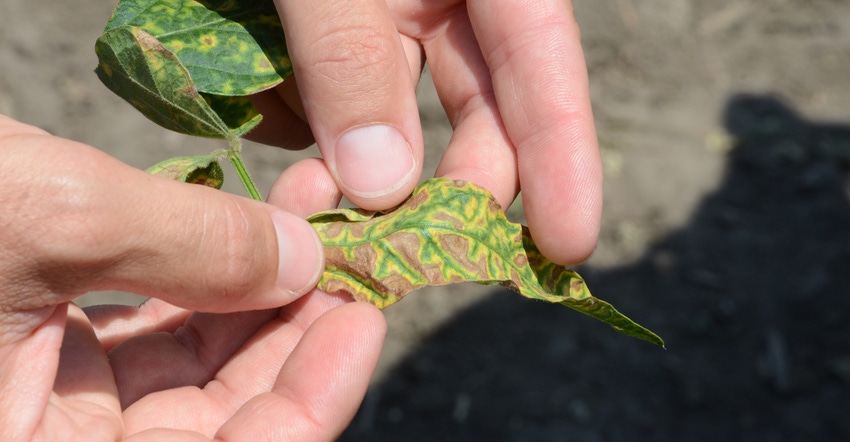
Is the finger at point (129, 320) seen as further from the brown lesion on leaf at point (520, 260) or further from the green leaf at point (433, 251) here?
the brown lesion on leaf at point (520, 260)

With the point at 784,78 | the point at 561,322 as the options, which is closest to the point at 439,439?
the point at 561,322

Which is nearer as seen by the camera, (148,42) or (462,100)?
(148,42)

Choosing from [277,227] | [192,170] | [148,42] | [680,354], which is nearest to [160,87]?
[148,42]

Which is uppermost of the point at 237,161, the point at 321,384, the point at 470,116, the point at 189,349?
the point at 237,161

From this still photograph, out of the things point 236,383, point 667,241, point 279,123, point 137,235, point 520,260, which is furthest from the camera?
point 667,241

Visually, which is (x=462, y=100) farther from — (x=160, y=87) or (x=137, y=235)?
(x=137, y=235)

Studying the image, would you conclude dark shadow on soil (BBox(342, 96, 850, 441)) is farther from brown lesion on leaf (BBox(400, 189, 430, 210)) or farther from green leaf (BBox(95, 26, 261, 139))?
green leaf (BBox(95, 26, 261, 139))

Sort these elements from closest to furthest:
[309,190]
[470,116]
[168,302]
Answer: [168,302] < [309,190] < [470,116]
